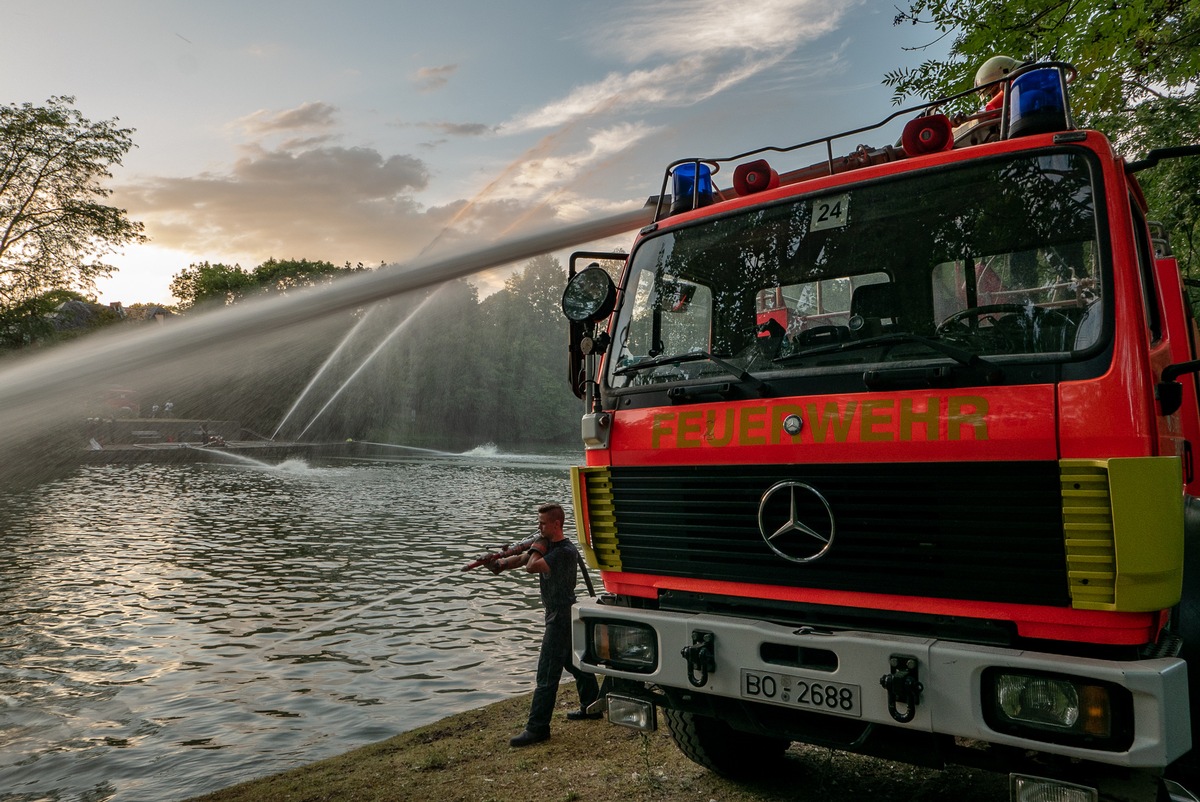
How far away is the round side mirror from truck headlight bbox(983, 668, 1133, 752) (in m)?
2.51

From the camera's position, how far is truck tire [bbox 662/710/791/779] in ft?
15.9

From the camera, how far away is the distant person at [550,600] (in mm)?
6879

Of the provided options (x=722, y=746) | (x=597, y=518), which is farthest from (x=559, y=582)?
(x=597, y=518)

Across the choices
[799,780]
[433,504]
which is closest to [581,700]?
[799,780]

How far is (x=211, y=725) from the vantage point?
27.1ft

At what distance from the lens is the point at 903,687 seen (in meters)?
3.24

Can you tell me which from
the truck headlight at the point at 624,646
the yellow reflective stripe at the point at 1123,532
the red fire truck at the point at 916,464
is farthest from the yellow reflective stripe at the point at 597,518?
the yellow reflective stripe at the point at 1123,532

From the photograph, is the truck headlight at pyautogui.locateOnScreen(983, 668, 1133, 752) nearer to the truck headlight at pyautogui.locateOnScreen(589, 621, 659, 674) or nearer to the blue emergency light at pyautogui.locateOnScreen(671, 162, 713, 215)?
the truck headlight at pyautogui.locateOnScreen(589, 621, 659, 674)

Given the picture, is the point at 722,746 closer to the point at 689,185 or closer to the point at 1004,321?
the point at 1004,321

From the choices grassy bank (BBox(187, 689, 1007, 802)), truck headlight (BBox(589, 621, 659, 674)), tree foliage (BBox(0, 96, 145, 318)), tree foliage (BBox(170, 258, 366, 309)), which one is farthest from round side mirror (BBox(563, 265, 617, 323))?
tree foliage (BBox(170, 258, 366, 309))

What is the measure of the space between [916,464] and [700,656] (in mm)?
1222

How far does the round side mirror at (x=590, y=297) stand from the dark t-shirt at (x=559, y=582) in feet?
9.62

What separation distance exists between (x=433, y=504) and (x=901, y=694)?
2506cm

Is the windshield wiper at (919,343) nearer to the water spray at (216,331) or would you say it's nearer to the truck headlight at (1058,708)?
the truck headlight at (1058,708)
